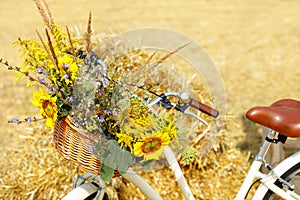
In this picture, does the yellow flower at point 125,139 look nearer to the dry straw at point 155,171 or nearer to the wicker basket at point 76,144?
A: the wicker basket at point 76,144

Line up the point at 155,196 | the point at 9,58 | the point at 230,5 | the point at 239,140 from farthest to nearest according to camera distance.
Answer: the point at 230,5, the point at 9,58, the point at 239,140, the point at 155,196

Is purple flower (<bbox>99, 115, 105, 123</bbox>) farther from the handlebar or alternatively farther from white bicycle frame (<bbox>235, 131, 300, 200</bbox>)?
white bicycle frame (<bbox>235, 131, 300, 200</bbox>)

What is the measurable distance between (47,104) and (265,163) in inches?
43.6

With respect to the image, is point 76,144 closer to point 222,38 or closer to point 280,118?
point 280,118

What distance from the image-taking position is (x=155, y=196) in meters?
2.47

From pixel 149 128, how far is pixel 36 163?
157 centimetres

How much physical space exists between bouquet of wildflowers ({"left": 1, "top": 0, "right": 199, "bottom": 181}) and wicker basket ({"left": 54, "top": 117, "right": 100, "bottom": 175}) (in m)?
0.02

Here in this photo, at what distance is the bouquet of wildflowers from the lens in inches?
77.3

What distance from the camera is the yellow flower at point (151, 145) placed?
1.95 m

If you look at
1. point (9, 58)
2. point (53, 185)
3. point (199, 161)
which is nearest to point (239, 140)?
point (199, 161)

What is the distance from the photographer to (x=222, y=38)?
22.7 ft

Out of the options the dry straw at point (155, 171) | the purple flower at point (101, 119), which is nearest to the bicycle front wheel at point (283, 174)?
the dry straw at point (155, 171)

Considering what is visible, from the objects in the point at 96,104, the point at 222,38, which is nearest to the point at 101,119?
the point at 96,104

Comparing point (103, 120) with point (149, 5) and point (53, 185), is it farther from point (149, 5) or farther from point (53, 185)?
point (149, 5)
